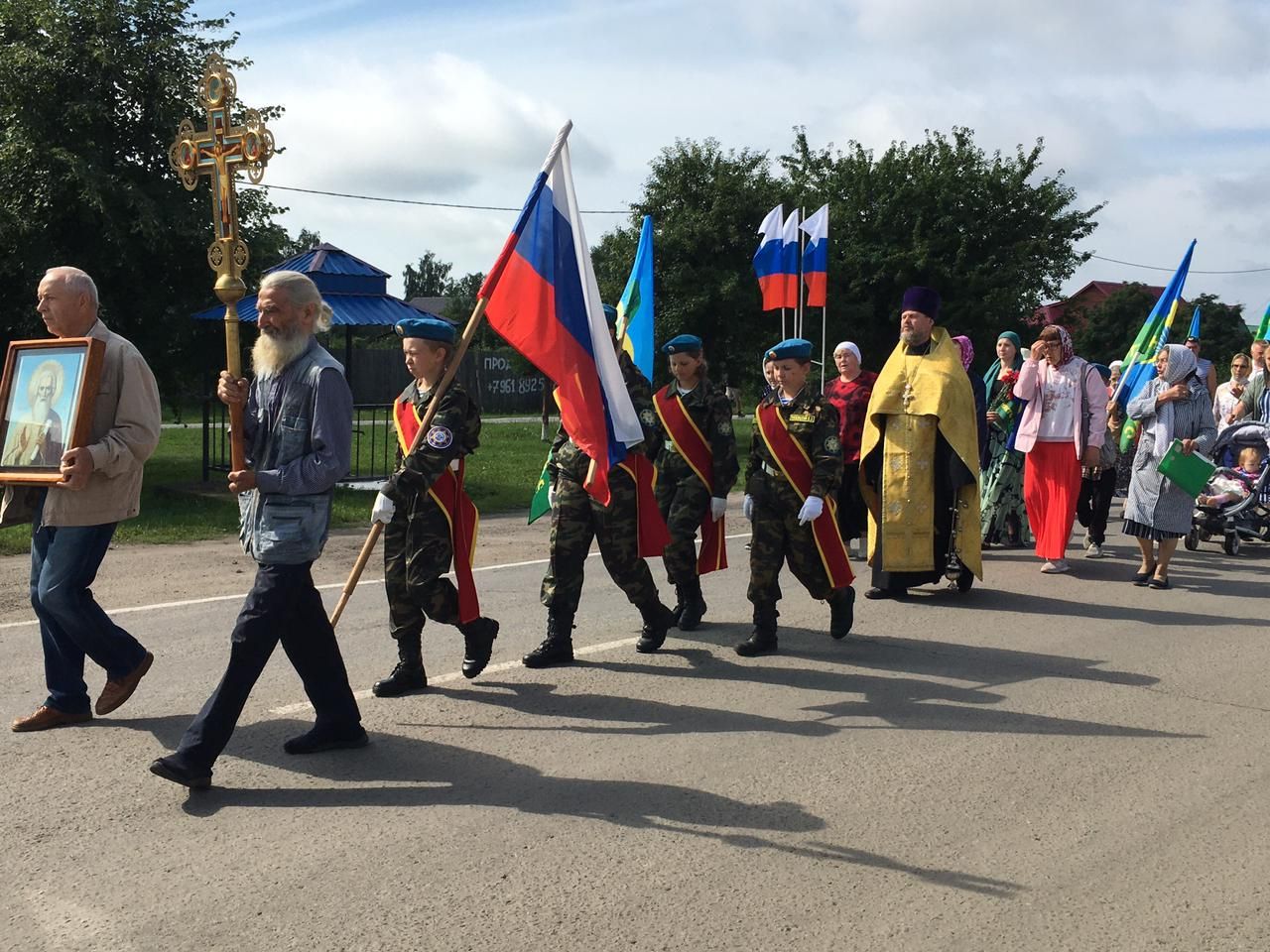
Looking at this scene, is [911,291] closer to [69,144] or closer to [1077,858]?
[1077,858]

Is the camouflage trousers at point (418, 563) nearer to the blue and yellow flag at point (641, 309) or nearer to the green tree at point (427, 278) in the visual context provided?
the blue and yellow flag at point (641, 309)

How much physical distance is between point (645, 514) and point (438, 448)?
1.59 metres

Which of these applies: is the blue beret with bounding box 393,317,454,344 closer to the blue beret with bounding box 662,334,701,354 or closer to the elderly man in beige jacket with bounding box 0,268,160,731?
the elderly man in beige jacket with bounding box 0,268,160,731

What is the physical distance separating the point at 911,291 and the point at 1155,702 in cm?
334

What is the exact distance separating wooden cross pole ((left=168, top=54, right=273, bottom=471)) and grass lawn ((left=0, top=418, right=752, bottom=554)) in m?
6.58

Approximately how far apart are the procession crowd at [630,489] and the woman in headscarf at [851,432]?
2 centimetres

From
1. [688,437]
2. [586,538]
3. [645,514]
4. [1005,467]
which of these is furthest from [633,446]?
[1005,467]

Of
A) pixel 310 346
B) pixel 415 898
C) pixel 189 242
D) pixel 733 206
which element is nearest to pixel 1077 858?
pixel 415 898

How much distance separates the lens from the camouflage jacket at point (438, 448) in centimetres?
556

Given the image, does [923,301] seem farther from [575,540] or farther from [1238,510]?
[1238,510]

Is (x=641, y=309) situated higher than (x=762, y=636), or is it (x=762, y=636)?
(x=641, y=309)

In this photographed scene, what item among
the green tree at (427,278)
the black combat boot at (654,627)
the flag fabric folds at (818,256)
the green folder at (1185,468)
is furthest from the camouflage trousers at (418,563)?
the green tree at (427,278)

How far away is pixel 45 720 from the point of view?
5.31 metres

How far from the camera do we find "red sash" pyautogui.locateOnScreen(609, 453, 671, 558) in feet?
22.4
